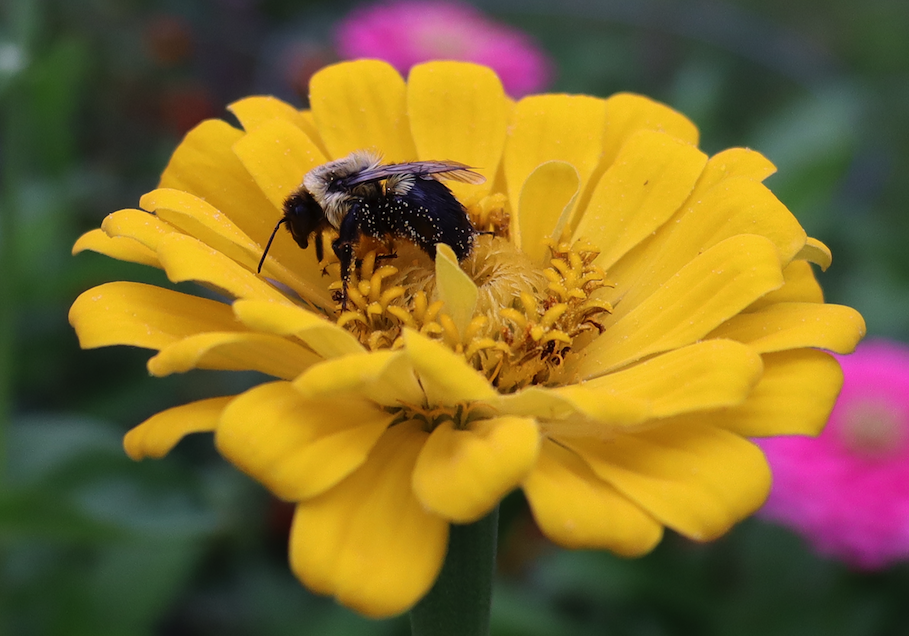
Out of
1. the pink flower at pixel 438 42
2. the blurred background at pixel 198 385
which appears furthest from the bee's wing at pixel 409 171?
the pink flower at pixel 438 42

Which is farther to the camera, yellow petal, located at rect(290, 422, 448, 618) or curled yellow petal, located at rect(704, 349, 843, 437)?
curled yellow petal, located at rect(704, 349, 843, 437)

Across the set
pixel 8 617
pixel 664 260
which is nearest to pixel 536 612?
pixel 664 260

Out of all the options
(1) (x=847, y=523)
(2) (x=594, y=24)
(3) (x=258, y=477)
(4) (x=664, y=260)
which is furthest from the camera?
(2) (x=594, y=24)

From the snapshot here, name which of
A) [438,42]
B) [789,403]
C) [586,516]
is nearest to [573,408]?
[586,516]

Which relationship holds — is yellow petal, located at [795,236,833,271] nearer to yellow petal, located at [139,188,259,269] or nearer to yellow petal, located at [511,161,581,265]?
yellow petal, located at [511,161,581,265]

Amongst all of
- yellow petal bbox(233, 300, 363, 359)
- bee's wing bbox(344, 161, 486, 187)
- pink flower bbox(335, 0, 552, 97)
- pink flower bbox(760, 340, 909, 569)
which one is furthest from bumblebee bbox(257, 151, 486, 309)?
pink flower bbox(335, 0, 552, 97)

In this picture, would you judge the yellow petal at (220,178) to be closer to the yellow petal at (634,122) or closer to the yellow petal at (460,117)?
the yellow petal at (460,117)

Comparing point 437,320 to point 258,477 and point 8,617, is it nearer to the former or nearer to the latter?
point 258,477
